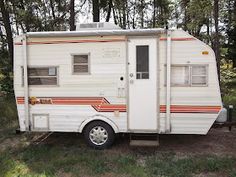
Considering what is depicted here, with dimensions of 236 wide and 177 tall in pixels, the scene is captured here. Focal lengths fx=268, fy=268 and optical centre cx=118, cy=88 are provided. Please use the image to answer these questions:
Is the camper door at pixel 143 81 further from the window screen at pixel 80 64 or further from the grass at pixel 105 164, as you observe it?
the window screen at pixel 80 64

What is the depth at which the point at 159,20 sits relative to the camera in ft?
75.6

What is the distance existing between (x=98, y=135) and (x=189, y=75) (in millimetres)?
2387

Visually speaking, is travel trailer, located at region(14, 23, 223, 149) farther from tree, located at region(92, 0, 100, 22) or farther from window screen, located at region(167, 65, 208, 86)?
tree, located at region(92, 0, 100, 22)

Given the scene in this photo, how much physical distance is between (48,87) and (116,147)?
6.82 ft

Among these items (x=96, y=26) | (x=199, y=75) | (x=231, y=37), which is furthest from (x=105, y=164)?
(x=231, y=37)

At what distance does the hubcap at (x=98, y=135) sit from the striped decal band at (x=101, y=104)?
45 centimetres

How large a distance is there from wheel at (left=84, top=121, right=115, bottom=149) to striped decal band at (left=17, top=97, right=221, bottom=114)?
14.6 inches

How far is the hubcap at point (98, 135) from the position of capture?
602 cm

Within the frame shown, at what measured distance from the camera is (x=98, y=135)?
6.03 meters

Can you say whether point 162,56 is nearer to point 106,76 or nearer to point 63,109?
point 106,76

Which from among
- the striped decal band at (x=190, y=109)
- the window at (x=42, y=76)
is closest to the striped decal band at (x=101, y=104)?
the striped decal band at (x=190, y=109)

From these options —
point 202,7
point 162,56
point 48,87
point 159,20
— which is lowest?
point 48,87

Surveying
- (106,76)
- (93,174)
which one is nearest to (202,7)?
(106,76)

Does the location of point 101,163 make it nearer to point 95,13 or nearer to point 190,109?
point 190,109
